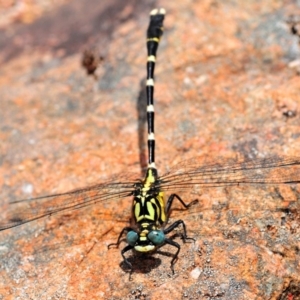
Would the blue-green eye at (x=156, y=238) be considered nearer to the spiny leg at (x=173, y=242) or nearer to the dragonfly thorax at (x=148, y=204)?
the spiny leg at (x=173, y=242)

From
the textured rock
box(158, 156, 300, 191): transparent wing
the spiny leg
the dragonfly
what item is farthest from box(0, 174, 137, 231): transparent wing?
the spiny leg

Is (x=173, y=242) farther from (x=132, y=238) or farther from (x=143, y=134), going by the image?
(x=143, y=134)

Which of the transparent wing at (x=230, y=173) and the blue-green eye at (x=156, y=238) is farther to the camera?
the transparent wing at (x=230, y=173)

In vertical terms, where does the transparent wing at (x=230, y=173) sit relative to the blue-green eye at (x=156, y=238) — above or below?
above

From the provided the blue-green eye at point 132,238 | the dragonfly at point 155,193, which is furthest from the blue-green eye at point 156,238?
the blue-green eye at point 132,238

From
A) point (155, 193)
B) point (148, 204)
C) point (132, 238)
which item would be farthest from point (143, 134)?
point (132, 238)

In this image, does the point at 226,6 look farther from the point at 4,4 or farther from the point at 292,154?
the point at 4,4
